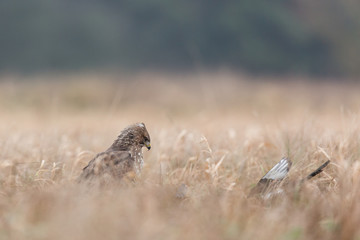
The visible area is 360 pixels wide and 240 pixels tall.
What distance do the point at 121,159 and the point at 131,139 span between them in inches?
14.3

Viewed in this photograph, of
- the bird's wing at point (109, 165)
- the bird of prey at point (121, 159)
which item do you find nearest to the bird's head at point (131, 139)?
the bird of prey at point (121, 159)

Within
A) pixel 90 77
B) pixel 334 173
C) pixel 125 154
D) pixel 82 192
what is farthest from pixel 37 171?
pixel 90 77

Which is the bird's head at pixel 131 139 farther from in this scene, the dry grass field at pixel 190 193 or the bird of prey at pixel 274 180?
the bird of prey at pixel 274 180

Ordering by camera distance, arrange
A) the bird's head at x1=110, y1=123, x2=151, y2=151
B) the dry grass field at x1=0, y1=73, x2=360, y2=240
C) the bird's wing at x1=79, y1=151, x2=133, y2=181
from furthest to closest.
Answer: the bird's head at x1=110, y1=123, x2=151, y2=151
the bird's wing at x1=79, y1=151, x2=133, y2=181
the dry grass field at x1=0, y1=73, x2=360, y2=240

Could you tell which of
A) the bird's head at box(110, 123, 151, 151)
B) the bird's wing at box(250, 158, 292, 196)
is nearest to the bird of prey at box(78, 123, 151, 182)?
the bird's head at box(110, 123, 151, 151)

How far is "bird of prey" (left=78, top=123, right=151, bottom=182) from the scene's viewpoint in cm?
291

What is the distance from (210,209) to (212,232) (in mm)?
319

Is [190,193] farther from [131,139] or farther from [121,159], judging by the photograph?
[131,139]

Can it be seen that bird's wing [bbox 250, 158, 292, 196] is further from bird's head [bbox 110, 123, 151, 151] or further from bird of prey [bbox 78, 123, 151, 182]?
bird's head [bbox 110, 123, 151, 151]

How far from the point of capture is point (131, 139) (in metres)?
3.42

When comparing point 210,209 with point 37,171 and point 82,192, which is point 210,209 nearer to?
point 82,192

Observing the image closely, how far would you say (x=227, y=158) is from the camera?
3.87 m

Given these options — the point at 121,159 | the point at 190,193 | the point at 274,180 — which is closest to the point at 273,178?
the point at 274,180

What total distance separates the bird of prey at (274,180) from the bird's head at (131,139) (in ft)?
2.92
